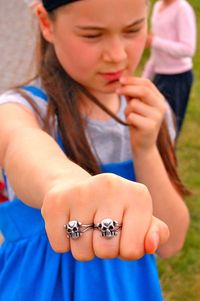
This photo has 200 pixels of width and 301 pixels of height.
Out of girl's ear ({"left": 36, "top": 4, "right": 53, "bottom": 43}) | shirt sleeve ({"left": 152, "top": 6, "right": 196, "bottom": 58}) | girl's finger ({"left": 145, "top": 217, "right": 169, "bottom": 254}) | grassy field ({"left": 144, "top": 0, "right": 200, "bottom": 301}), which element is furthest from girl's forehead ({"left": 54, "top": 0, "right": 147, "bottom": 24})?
shirt sleeve ({"left": 152, "top": 6, "right": 196, "bottom": 58})

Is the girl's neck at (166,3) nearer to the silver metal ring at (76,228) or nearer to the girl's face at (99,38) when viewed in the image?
the girl's face at (99,38)

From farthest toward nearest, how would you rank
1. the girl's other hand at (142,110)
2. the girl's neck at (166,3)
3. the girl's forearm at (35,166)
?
the girl's neck at (166,3), the girl's other hand at (142,110), the girl's forearm at (35,166)

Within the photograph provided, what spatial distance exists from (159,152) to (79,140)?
28 cm

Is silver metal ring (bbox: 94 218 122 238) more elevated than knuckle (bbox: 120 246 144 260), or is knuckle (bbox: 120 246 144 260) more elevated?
silver metal ring (bbox: 94 218 122 238)

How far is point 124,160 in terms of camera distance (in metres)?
1.62

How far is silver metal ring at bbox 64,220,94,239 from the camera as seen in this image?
86cm

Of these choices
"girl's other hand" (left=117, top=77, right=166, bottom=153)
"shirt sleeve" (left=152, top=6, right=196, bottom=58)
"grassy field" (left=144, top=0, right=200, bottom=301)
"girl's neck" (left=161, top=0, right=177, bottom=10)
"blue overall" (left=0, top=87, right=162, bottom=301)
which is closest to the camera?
"blue overall" (left=0, top=87, right=162, bottom=301)

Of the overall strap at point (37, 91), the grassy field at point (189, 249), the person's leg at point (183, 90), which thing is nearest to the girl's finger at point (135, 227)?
the overall strap at point (37, 91)

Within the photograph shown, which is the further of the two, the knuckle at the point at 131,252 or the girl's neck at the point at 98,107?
the girl's neck at the point at 98,107

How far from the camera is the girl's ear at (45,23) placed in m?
1.50

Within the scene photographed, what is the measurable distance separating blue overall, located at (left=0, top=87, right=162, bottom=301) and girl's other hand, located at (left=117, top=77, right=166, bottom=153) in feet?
0.97

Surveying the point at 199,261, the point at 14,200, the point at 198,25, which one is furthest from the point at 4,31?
the point at 198,25

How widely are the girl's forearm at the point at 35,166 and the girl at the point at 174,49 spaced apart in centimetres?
247

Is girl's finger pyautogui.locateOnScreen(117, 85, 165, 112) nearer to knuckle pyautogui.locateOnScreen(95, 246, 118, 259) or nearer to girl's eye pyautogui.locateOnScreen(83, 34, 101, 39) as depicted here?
girl's eye pyautogui.locateOnScreen(83, 34, 101, 39)
